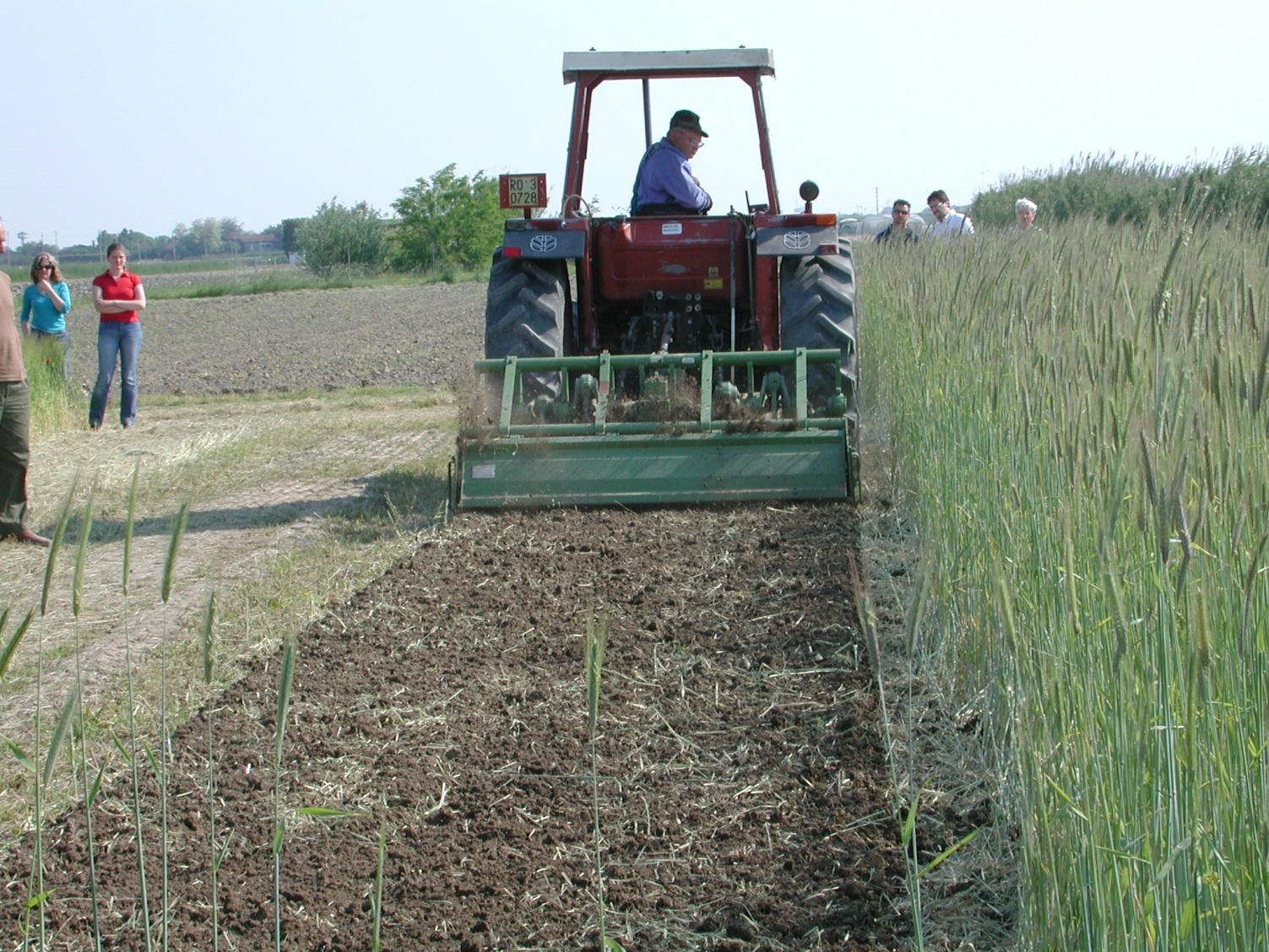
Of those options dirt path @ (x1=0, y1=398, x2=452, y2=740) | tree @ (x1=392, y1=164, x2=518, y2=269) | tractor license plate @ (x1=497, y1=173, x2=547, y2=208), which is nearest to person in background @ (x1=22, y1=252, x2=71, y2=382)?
dirt path @ (x1=0, y1=398, x2=452, y2=740)

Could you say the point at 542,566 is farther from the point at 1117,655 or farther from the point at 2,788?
the point at 1117,655

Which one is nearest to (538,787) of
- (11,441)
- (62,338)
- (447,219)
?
(11,441)

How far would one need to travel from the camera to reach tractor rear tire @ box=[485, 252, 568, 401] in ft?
23.2

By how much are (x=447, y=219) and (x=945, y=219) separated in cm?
4630

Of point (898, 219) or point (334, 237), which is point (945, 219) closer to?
point (898, 219)

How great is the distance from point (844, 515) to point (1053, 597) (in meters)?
3.89

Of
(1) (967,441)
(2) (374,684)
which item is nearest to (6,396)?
(2) (374,684)

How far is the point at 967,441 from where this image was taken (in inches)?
152

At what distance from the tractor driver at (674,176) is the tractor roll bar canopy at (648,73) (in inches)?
16.8

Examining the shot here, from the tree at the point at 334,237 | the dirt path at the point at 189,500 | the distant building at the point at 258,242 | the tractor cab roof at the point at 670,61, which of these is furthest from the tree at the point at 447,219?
the tractor cab roof at the point at 670,61

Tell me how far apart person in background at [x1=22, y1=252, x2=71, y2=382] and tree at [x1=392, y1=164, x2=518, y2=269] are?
4350cm

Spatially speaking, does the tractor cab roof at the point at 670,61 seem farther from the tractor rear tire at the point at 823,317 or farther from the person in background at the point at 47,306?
the person in background at the point at 47,306

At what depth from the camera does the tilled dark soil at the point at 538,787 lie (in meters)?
2.83

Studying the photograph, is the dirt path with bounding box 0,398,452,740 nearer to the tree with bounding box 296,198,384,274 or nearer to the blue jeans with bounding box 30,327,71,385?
the blue jeans with bounding box 30,327,71,385
